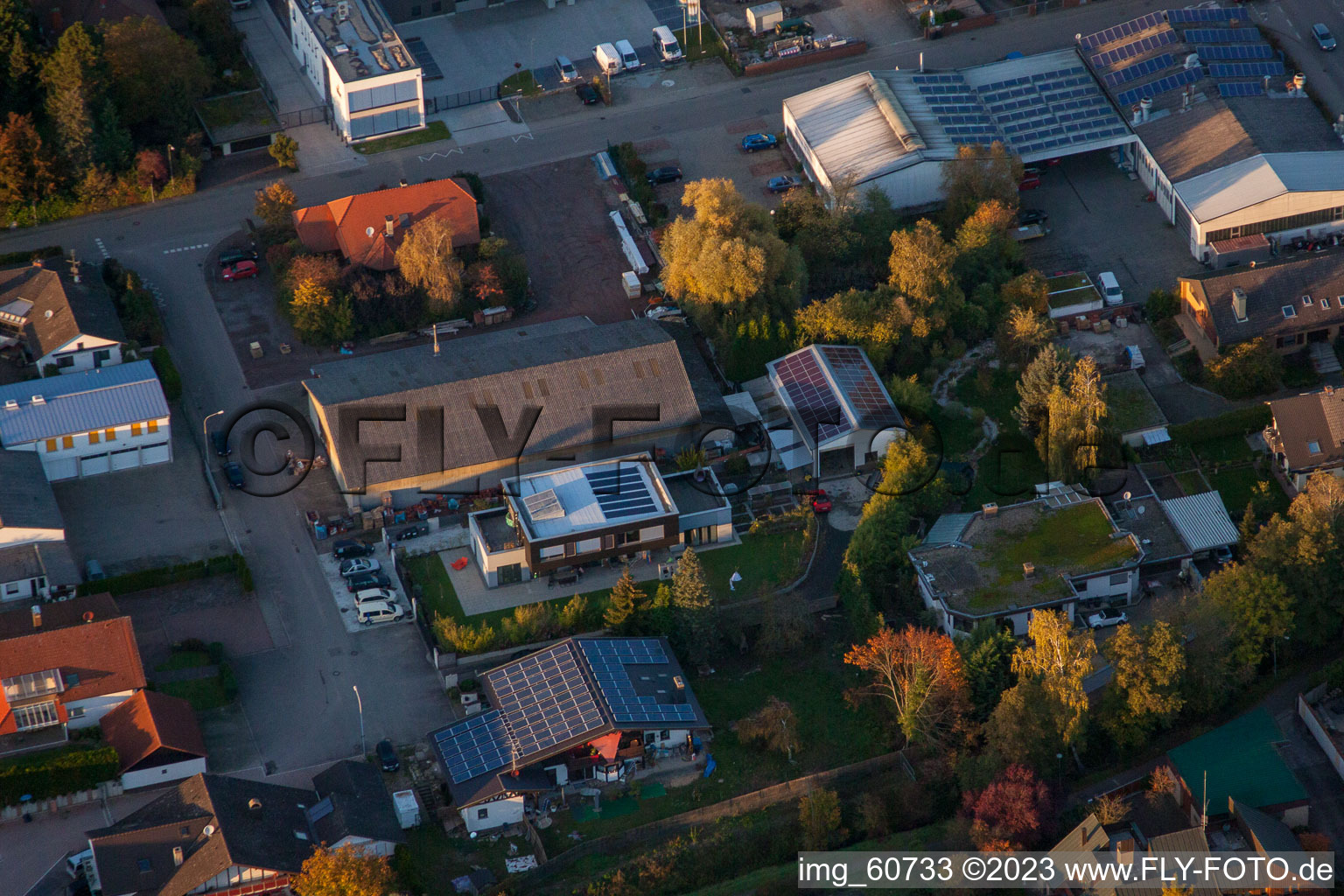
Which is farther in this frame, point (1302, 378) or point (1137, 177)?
point (1137, 177)

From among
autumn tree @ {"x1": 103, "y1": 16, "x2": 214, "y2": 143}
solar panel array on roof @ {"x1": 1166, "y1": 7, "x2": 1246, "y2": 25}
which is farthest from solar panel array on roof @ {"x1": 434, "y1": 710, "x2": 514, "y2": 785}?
solar panel array on roof @ {"x1": 1166, "y1": 7, "x2": 1246, "y2": 25}

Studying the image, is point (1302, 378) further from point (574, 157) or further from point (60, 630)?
point (60, 630)

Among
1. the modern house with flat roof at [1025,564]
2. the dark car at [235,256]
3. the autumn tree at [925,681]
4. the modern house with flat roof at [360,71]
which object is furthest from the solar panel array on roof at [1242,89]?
the dark car at [235,256]

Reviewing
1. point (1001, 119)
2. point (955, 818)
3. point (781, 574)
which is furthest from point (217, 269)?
point (955, 818)

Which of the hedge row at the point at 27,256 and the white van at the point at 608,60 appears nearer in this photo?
the hedge row at the point at 27,256

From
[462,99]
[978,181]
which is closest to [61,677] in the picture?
[462,99]

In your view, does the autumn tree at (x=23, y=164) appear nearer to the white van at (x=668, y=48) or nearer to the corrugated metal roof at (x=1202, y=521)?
the white van at (x=668, y=48)

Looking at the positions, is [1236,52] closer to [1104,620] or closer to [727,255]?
[727,255]

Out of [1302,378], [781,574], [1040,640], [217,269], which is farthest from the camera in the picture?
[217,269]
